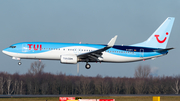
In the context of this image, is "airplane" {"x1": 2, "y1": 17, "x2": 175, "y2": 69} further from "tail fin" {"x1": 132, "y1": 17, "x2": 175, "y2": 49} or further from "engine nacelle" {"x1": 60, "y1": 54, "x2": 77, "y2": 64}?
"tail fin" {"x1": 132, "y1": 17, "x2": 175, "y2": 49}

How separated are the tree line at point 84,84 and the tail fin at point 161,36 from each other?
1247 centimetres

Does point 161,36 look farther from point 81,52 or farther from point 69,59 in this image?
point 69,59

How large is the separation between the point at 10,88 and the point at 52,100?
89.2ft

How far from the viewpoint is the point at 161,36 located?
47.7 meters

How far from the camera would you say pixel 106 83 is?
59.4 meters

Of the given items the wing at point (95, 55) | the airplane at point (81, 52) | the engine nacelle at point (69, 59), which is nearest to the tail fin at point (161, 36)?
the airplane at point (81, 52)

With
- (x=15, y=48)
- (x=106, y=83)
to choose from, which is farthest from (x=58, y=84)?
(x=15, y=48)

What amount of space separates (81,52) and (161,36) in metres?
14.0

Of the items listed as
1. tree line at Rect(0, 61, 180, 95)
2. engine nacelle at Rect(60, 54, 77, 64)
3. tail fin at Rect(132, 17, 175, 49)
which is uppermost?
tail fin at Rect(132, 17, 175, 49)

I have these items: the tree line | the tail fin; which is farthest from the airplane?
the tree line

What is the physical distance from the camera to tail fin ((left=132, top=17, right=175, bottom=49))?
46.6m

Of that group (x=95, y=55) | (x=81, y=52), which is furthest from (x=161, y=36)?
(x=81, y=52)

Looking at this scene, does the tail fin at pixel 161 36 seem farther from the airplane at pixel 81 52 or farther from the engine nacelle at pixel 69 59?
the engine nacelle at pixel 69 59

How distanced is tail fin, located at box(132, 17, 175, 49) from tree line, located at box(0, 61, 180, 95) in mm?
12471
